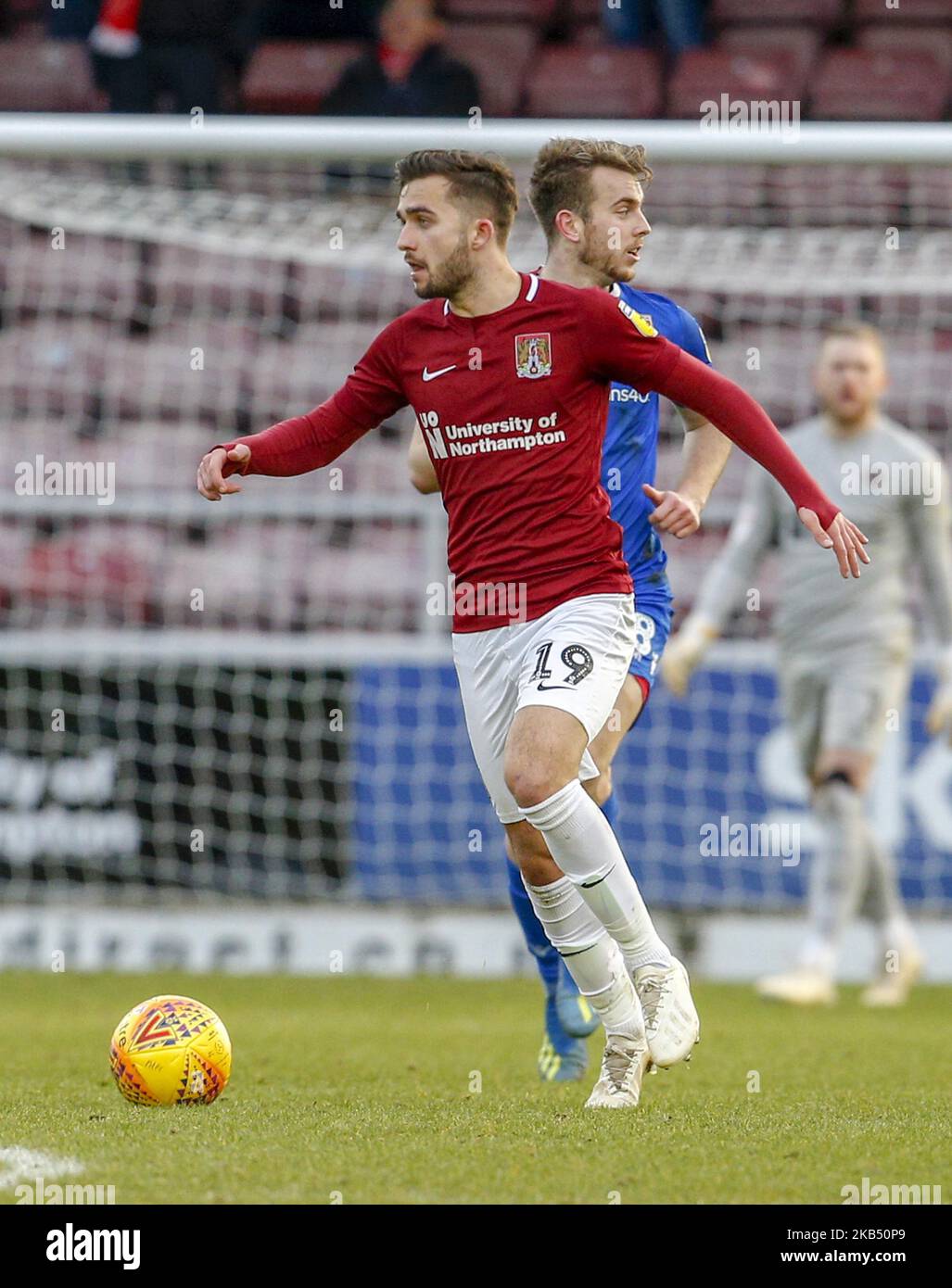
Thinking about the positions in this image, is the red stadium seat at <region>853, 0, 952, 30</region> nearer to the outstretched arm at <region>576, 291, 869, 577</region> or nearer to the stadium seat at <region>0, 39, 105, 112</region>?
the stadium seat at <region>0, 39, 105, 112</region>

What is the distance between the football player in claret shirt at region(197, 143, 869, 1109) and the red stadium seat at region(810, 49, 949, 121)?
8.64 m

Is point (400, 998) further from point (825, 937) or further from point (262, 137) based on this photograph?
point (262, 137)

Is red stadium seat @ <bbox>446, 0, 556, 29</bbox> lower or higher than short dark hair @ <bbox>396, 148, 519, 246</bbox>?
higher

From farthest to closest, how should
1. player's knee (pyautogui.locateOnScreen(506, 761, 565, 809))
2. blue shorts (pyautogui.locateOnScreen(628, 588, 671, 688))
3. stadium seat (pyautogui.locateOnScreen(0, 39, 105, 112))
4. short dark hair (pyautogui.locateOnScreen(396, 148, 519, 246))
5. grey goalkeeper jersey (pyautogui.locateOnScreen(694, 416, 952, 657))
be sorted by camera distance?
stadium seat (pyautogui.locateOnScreen(0, 39, 105, 112)) < grey goalkeeper jersey (pyautogui.locateOnScreen(694, 416, 952, 657)) < blue shorts (pyautogui.locateOnScreen(628, 588, 671, 688)) < short dark hair (pyautogui.locateOnScreen(396, 148, 519, 246)) < player's knee (pyautogui.locateOnScreen(506, 761, 565, 809))

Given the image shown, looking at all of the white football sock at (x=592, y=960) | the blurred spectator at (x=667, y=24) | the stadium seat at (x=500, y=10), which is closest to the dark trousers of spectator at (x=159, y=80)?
the stadium seat at (x=500, y=10)

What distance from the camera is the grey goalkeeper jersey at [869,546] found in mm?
7980

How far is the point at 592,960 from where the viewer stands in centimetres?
448

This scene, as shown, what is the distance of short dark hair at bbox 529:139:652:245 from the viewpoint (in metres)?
5.08

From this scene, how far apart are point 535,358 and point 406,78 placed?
788 centimetres

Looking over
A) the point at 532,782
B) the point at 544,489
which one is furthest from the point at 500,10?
the point at 532,782

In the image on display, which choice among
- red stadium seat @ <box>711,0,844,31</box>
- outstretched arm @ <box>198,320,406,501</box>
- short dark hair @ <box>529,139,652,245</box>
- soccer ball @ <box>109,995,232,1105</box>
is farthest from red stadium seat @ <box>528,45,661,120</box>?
soccer ball @ <box>109,995,232,1105</box>

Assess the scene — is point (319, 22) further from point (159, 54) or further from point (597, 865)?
point (597, 865)

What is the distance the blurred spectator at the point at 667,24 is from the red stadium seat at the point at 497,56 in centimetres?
58
